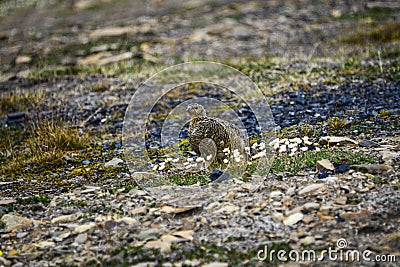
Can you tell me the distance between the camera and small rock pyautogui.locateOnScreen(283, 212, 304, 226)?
575 cm

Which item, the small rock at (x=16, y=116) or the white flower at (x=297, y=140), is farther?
the small rock at (x=16, y=116)

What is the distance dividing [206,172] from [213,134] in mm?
572

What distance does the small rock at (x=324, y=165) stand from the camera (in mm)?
6781

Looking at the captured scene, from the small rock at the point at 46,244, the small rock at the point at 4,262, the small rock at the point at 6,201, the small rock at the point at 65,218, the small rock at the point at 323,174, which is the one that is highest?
the small rock at the point at 323,174

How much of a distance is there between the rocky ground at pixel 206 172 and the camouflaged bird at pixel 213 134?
16.3 inches

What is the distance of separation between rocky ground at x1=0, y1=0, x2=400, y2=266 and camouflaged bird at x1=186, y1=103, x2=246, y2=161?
16.3 inches

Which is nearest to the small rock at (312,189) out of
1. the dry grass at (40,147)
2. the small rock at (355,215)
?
the small rock at (355,215)

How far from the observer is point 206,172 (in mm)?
7191

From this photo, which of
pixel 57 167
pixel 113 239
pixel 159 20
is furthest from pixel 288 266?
pixel 159 20

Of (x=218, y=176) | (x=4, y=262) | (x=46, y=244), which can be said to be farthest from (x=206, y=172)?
(x=4, y=262)

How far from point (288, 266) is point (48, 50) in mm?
15098

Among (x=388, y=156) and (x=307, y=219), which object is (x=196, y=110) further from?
(x=388, y=156)

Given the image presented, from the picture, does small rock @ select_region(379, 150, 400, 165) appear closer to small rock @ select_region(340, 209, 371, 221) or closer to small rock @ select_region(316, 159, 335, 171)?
small rock @ select_region(316, 159, 335, 171)

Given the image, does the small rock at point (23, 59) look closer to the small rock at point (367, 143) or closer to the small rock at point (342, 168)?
the small rock at point (367, 143)
